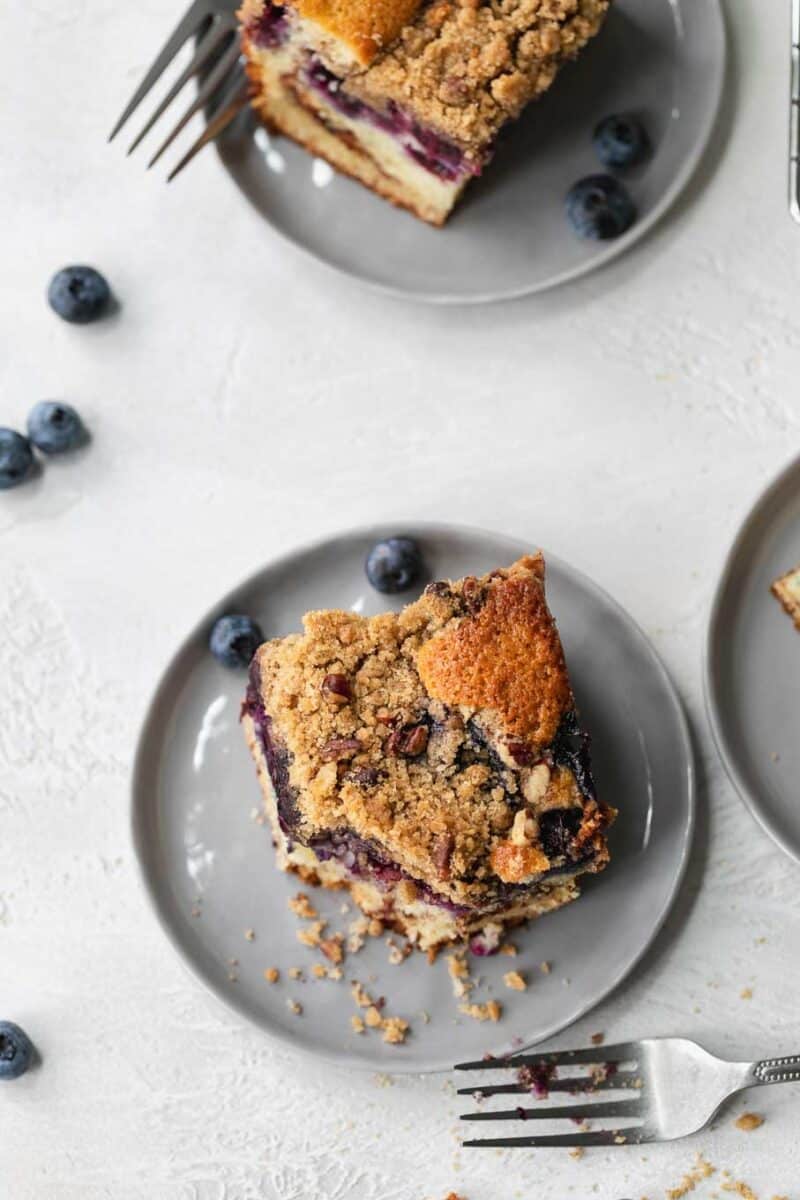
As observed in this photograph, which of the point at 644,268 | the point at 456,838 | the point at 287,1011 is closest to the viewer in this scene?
the point at 456,838

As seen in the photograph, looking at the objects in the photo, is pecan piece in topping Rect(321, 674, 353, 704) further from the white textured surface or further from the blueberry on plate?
the blueberry on plate

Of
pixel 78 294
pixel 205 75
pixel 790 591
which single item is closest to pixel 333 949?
pixel 790 591

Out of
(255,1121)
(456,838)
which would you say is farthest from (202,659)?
(255,1121)

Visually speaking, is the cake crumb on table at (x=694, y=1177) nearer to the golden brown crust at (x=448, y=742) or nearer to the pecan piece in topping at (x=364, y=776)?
the golden brown crust at (x=448, y=742)

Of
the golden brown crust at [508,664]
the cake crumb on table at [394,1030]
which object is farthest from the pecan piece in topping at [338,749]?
the cake crumb on table at [394,1030]

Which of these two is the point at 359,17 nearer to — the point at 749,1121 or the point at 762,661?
the point at 762,661

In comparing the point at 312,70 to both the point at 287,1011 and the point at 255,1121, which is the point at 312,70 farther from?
the point at 255,1121
